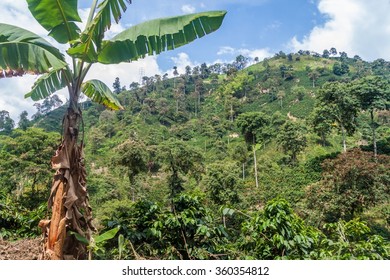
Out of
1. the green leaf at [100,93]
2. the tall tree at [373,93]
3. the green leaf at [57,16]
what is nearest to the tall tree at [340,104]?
the tall tree at [373,93]

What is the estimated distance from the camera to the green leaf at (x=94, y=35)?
2701mm

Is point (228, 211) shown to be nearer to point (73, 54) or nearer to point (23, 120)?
point (73, 54)

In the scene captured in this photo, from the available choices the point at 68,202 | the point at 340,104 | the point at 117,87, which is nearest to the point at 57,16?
the point at 68,202

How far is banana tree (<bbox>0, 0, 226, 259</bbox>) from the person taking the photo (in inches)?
103

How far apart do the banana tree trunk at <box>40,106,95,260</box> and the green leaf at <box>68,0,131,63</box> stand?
49 cm

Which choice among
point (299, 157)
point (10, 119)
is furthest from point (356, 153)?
point (10, 119)

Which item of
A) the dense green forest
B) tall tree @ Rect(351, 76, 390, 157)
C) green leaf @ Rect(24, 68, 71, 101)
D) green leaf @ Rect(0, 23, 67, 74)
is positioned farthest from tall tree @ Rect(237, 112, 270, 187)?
green leaf @ Rect(0, 23, 67, 74)

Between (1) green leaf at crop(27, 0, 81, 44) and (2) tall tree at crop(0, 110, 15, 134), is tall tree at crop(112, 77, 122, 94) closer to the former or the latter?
(2) tall tree at crop(0, 110, 15, 134)

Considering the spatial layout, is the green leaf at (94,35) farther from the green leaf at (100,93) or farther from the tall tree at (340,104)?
the tall tree at (340,104)

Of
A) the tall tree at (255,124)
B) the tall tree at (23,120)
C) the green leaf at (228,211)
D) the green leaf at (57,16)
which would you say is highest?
the tall tree at (23,120)

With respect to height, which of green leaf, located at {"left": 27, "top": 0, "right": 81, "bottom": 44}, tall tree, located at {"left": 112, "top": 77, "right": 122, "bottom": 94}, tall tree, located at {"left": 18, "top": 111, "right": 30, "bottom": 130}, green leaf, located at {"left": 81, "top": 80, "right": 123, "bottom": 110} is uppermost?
tall tree, located at {"left": 112, "top": 77, "right": 122, "bottom": 94}
